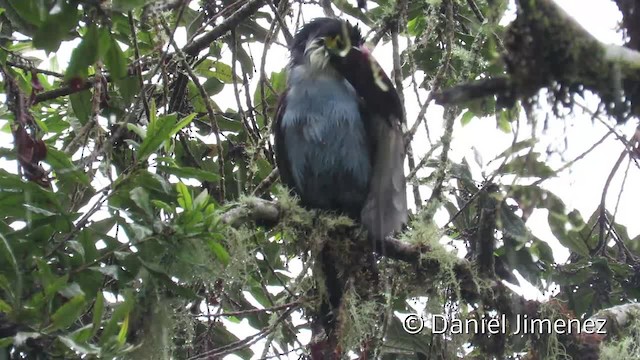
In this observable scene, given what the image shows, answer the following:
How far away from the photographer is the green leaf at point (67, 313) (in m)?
2.23

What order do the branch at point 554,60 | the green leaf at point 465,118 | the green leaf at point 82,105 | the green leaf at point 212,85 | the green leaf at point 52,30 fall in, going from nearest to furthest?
1. the branch at point 554,60
2. the green leaf at point 52,30
3. the green leaf at point 82,105
4. the green leaf at point 212,85
5. the green leaf at point 465,118

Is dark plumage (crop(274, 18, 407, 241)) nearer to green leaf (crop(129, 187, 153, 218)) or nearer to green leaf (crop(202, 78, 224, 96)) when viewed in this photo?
green leaf (crop(202, 78, 224, 96))

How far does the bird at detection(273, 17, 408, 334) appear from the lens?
11.9ft

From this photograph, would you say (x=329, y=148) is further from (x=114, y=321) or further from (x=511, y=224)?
(x=114, y=321)

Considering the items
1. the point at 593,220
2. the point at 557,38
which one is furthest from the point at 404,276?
the point at 557,38

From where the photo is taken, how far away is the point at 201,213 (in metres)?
2.62

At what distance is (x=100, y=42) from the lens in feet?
7.14

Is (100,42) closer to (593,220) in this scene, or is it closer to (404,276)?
(404,276)

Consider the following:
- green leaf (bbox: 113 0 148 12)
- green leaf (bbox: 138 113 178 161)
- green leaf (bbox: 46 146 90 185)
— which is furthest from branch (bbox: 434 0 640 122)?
green leaf (bbox: 46 146 90 185)

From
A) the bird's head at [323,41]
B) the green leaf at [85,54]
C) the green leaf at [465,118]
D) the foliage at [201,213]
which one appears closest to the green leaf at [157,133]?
the foliage at [201,213]

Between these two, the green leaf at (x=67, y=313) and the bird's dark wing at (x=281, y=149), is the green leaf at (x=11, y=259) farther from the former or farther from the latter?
the bird's dark wing at (x=281, y=149)

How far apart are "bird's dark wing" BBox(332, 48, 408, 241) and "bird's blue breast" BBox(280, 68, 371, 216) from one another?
5cm

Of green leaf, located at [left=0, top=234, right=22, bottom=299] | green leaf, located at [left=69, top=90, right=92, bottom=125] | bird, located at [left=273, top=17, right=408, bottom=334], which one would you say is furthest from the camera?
bird, located at [left=273, top=17, right=408, bottom=334]

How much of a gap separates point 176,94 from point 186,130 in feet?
0.57
